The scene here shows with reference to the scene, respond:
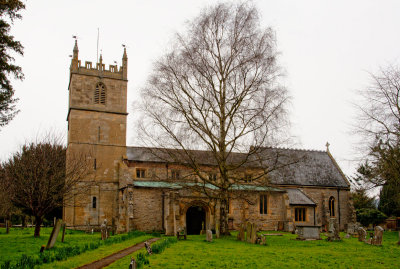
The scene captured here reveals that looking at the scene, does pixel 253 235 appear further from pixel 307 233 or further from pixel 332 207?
pixel 332 207

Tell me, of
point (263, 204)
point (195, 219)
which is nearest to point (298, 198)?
point (263, 204)

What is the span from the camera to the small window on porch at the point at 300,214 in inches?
1470

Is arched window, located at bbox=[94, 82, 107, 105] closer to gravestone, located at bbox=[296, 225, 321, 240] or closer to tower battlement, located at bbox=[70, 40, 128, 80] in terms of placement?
tower battlement, located at bbox=[70, 40, 128, 80]

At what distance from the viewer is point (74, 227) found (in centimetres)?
3284

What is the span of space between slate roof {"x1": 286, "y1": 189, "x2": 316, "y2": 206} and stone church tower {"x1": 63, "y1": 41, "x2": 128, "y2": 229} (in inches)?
647

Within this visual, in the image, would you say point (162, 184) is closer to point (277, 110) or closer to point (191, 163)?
point (191, 163)

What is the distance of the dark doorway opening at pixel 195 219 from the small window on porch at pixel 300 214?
9336 mm

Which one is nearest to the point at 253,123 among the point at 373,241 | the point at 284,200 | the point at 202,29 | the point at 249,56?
the point at 249,56

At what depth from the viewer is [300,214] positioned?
37.6 m

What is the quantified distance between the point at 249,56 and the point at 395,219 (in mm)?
32198

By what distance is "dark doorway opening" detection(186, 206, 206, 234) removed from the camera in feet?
111

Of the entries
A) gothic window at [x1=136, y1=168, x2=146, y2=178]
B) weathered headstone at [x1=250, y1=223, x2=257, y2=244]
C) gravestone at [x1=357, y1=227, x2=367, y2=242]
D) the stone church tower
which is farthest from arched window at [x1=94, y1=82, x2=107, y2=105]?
gravestone at [x1=357, y1=227, x2=367, y2=242]

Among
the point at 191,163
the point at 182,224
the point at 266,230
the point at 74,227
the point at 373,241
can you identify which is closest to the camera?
the point at 373,241

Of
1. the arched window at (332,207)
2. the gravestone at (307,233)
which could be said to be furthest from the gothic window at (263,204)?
the gravestone at (307,233)
